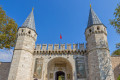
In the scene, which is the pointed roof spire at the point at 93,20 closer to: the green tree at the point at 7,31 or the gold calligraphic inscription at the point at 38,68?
the gold calligraphic inscription at the point at 38,68

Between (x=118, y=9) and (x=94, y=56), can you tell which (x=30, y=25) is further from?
(x=118, y=9)

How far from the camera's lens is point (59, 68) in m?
17.2

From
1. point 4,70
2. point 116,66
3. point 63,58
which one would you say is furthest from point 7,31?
point 116,66

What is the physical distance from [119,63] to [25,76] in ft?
47.3

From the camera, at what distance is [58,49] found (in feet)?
55.6

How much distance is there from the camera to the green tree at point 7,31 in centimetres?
1534

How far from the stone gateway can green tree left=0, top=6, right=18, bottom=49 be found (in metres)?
1.19

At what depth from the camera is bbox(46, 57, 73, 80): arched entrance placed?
647 inches

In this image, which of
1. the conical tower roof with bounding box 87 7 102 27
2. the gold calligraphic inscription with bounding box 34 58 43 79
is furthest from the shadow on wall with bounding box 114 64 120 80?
the gold calligraphic inscription with bounding box 34 58 43 79

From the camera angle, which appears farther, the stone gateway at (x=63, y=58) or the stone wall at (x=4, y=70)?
the stone wall at (x=4, y=70)

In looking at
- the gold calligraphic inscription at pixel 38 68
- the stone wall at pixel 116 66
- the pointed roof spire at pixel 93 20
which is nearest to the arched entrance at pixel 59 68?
the gold calligraphic inscription at pixel 38 68

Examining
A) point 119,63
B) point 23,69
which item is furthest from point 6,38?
point 119,63

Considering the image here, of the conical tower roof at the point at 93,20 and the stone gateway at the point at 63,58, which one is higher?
the conical tower roof at the point at 93,20

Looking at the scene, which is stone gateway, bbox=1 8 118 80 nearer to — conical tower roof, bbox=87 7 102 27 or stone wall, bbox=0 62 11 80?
conical tower roof, bbox=87 7 102 27
